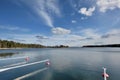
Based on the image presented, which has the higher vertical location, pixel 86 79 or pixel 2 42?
pixel 2 42

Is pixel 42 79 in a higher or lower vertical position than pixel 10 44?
lower

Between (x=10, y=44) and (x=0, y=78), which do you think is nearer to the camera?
(x=0, y=78)

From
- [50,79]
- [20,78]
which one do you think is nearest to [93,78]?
[50,79]

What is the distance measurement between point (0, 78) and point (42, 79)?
16.8ft

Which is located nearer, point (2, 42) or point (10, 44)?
point (2, 42)

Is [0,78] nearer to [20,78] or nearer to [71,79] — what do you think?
[20,78]

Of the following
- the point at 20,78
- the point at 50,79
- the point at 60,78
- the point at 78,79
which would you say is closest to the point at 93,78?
the point at 78,79

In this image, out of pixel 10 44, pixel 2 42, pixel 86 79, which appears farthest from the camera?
pixel 10 44

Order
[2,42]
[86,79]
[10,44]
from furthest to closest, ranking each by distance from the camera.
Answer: [10,44] < [2,42] < [86,79]

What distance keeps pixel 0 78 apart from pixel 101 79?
39.5 feet

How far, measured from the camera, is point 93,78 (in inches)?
605

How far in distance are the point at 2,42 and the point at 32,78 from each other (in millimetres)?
144777

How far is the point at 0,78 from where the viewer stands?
1569cm

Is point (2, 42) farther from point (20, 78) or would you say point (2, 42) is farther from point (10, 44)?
point (20, 78)
